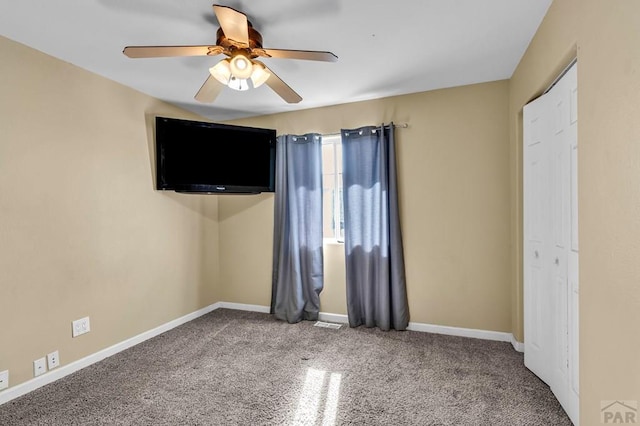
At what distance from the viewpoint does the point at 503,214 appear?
3004 millimetres

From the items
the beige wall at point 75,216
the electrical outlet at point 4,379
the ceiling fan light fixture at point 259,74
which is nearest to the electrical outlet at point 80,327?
the beige wall at point 75,216

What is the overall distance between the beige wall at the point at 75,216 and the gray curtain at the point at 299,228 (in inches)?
46.9

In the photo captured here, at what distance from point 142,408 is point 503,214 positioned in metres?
3.23

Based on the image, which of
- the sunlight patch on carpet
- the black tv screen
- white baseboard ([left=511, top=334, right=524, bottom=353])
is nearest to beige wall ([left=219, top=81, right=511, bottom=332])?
white baseboard ([left=511, top=334, right=524, bottom=353])

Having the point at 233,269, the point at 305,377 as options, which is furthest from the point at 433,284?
the point at 233,269

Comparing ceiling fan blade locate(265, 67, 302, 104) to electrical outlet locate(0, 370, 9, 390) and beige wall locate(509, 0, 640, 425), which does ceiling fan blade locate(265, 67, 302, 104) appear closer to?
beige wall locate(509, 0, 640, 425)

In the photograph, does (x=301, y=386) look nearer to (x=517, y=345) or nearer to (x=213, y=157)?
(x=517, y=345)

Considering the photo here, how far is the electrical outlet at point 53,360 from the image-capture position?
7.84 ft

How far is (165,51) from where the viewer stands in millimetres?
1819

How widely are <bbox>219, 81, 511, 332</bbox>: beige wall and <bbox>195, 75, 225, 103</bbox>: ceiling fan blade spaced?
1606 millimetres

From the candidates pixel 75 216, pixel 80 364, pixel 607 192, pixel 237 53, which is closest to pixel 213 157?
pixel 75 216

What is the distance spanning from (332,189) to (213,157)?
136cm

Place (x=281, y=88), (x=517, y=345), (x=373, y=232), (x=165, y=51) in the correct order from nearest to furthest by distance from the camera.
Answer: (x=165, y=51), (x=281, y=88), (x=517, y=345), (x=373, y=232)

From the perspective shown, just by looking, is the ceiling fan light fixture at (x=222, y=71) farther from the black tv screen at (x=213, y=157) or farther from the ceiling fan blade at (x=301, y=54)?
the black tv screen at (x=213, y=157)
